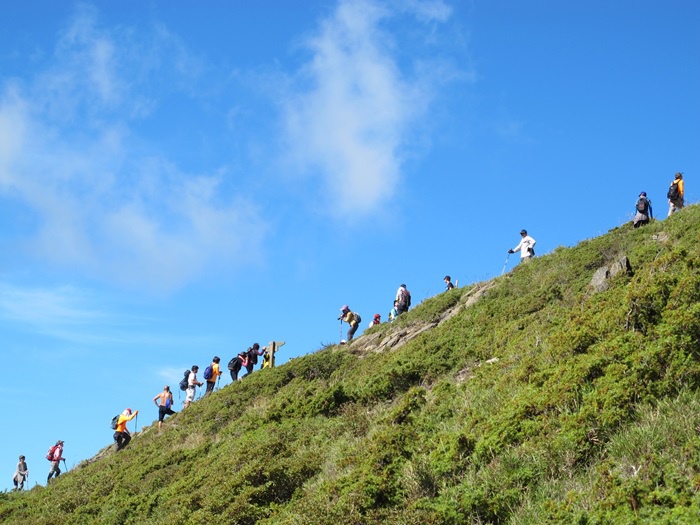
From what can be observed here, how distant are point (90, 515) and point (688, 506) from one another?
485 inches

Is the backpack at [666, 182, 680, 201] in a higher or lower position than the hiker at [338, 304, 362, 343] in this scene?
lower

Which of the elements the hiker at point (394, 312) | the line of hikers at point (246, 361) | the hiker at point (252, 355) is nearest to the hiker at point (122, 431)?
the line of hikers at point (246, 361)

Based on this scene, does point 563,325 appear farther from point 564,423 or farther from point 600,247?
point 600,247

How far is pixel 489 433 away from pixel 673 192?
1550cm

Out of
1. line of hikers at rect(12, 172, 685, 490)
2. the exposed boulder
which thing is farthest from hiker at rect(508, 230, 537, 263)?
the exposed boulder

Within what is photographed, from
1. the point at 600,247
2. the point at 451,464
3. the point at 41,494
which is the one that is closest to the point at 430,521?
the point at 451,464

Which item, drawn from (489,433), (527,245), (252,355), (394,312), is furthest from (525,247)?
(489,433)

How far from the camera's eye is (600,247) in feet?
67.0

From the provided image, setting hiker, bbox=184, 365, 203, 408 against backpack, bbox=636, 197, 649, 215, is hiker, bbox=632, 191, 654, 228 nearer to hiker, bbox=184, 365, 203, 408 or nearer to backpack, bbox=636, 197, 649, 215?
backpack, bbox=636, 197, 649, 215

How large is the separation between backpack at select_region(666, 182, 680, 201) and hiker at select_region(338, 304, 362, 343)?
471 inches

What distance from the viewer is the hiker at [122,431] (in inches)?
938

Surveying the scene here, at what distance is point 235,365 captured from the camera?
27156mm

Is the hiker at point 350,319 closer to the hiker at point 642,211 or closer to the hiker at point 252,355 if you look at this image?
the hiker at point 252,355

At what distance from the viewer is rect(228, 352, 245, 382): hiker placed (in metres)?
27.0
